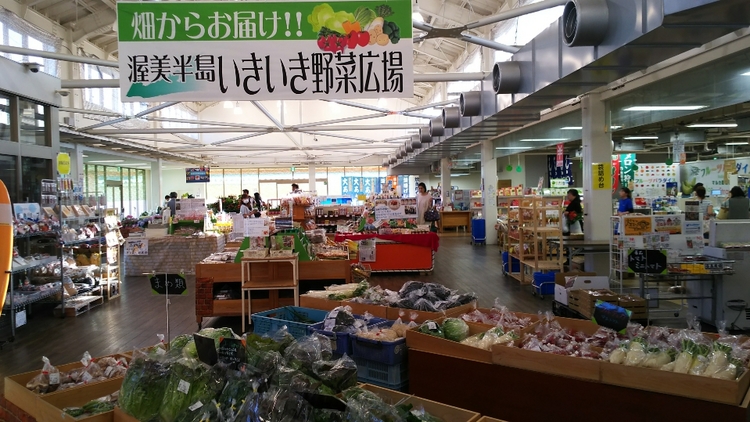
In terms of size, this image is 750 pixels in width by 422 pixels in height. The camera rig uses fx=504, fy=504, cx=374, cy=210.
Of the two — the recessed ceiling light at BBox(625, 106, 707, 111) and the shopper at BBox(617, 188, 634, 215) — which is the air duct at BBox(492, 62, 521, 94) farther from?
the shopper at BBox(617, 188, 634, 215)

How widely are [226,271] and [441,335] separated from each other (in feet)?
13.0

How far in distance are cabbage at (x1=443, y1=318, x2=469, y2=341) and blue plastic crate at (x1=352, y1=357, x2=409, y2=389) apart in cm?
39

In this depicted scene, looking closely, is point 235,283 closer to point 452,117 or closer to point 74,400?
point 74,400

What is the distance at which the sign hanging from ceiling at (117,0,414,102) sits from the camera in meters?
4.16

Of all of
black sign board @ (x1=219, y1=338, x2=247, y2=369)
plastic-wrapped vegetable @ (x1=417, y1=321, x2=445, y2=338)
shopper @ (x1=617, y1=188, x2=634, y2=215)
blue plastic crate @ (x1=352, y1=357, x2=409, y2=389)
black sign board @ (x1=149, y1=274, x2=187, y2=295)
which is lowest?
blue plastic crate @ (x1=352, y1=357, x2=409, y2=389)

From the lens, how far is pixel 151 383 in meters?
2.46

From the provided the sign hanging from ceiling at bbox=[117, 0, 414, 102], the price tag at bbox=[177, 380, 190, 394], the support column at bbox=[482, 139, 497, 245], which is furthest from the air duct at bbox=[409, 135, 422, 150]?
the price tag at bbox=[177, 380, 190, 394]

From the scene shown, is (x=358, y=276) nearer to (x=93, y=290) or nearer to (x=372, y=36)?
(x=372, y=36)

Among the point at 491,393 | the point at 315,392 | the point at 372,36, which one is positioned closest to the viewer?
the point at 315,392

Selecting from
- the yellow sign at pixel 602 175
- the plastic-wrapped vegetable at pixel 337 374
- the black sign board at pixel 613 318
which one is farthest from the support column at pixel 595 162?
the plastic-wrapped vegetable at pixel 337 374

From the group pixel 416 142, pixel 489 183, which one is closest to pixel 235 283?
pixel 416 142

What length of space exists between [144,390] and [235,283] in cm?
449

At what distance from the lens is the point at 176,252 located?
11234 mm

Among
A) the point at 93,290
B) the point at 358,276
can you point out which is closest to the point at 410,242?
the point at 358,276
